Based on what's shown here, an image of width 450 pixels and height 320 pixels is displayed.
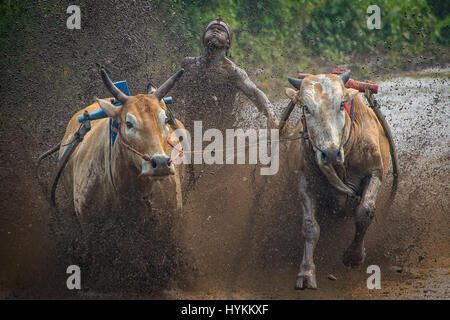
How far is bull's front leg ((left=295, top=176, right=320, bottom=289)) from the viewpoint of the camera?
18.4 feet

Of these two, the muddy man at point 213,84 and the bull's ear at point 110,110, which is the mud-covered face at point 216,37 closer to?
the muddy man at point 213,84

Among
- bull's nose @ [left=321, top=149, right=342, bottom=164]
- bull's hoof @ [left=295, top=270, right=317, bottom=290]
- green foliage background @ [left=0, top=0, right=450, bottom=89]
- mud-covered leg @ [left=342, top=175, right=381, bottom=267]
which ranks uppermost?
green foliage background @ [left=0, top=0, right=450, bottom=89]

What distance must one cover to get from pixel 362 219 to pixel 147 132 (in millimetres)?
1978

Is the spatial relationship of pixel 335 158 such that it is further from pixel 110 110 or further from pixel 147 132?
pixel 110 110

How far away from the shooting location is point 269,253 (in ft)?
21.8

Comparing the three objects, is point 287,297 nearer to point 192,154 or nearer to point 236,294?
point 236,294

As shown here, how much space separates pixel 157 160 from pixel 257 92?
271cm

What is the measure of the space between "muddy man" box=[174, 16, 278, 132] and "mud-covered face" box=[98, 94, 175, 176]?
2.41 m

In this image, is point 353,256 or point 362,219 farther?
point 353,256

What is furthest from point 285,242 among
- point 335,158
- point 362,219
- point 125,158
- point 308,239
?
point 125,158

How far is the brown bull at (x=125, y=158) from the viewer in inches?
202

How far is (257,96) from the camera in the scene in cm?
745

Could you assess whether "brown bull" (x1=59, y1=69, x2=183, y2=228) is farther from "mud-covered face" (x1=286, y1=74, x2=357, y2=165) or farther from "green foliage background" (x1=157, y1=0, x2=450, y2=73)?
"green foliage background" (x1=157, y1=0, x2=450, y2=73)

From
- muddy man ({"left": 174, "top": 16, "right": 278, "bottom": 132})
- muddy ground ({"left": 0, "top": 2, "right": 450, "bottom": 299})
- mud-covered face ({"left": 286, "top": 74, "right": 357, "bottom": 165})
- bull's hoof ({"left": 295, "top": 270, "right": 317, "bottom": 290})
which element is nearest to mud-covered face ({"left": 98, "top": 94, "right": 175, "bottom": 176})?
muddy ground ({"left": 0, "top": 2, "right": 450, "bottom": 299})
